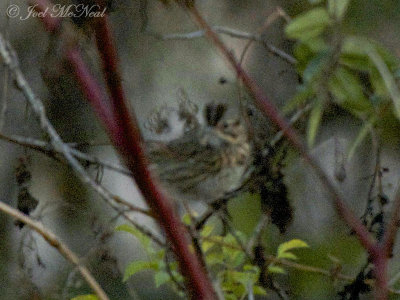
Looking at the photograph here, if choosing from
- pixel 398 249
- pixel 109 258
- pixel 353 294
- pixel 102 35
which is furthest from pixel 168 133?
pixel 398 249

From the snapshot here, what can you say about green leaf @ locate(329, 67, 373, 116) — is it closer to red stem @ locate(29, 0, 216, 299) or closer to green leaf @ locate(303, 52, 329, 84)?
green leaf @ locate(303, 52, 329, 84)

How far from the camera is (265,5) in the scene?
2.11m

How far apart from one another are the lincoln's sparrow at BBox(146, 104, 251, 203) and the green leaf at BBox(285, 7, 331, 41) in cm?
46

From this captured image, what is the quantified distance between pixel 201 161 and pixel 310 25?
52 centimetres

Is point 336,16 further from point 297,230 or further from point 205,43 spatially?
point 205,43

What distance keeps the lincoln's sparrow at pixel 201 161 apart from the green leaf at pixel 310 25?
0.46 metres

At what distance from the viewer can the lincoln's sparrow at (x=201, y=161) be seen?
3.40ft

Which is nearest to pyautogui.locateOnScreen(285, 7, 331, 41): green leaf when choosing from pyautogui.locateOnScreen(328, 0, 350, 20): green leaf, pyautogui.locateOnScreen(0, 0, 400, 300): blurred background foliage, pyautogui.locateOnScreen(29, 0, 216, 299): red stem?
pyautogui.locateOnScreen(328, 0, 350, 20): green leaf

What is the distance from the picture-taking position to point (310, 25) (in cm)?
55

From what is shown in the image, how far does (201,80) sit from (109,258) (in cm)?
113

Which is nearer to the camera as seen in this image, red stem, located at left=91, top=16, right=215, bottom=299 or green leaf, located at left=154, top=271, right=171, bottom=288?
red stem, located at left=91, top=16, right=215, bottom=299

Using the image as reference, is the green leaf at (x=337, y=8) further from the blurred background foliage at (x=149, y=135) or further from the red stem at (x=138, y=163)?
the blurred background foliage at (x=149, y=135)

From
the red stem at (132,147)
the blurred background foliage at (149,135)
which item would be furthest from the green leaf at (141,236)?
the blurred background foliage at (149,135)

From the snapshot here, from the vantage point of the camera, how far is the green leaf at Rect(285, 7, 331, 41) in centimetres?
54
